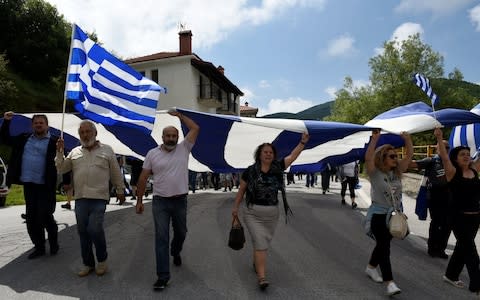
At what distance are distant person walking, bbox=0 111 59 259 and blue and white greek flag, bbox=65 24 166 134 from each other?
583 mm

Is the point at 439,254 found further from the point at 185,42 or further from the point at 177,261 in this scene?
the point at 185,42

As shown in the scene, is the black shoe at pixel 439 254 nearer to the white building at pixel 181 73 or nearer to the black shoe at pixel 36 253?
the black shoe at pixel 36 253

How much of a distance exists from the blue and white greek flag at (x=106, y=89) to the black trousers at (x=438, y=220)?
4148 millimetres

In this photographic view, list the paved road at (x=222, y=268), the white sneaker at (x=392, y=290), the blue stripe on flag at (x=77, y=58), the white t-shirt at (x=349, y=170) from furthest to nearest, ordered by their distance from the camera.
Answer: the white t-shirt at (x=349, y=170), the blue stripe on flag at (x=77, y=58), the paved road at (x=222, y=268), the white sneaker at (x=392, y=290)

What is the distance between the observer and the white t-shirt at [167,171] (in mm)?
4105

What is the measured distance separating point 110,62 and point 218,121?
1.74m

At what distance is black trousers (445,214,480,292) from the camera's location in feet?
12.8

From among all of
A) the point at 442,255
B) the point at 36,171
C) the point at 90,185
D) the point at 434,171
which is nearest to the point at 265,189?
the point at 90,185

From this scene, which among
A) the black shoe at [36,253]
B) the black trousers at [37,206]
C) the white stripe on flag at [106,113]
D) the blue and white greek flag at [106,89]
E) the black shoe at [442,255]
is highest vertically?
the blue and white greek flag at [106,89]

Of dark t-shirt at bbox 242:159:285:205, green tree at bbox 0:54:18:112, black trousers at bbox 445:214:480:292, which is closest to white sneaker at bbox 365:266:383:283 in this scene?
black trousers at bbox 445:214:480:292

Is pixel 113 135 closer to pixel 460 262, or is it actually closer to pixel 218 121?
pixel 218 121

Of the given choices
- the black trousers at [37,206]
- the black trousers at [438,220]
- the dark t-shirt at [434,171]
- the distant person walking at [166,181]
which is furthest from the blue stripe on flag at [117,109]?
the black trousers at [438,220]

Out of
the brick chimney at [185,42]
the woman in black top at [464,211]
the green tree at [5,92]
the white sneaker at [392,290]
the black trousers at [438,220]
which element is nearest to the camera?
the white sneaker at [392,290]

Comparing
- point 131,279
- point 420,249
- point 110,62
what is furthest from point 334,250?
point 110,62
